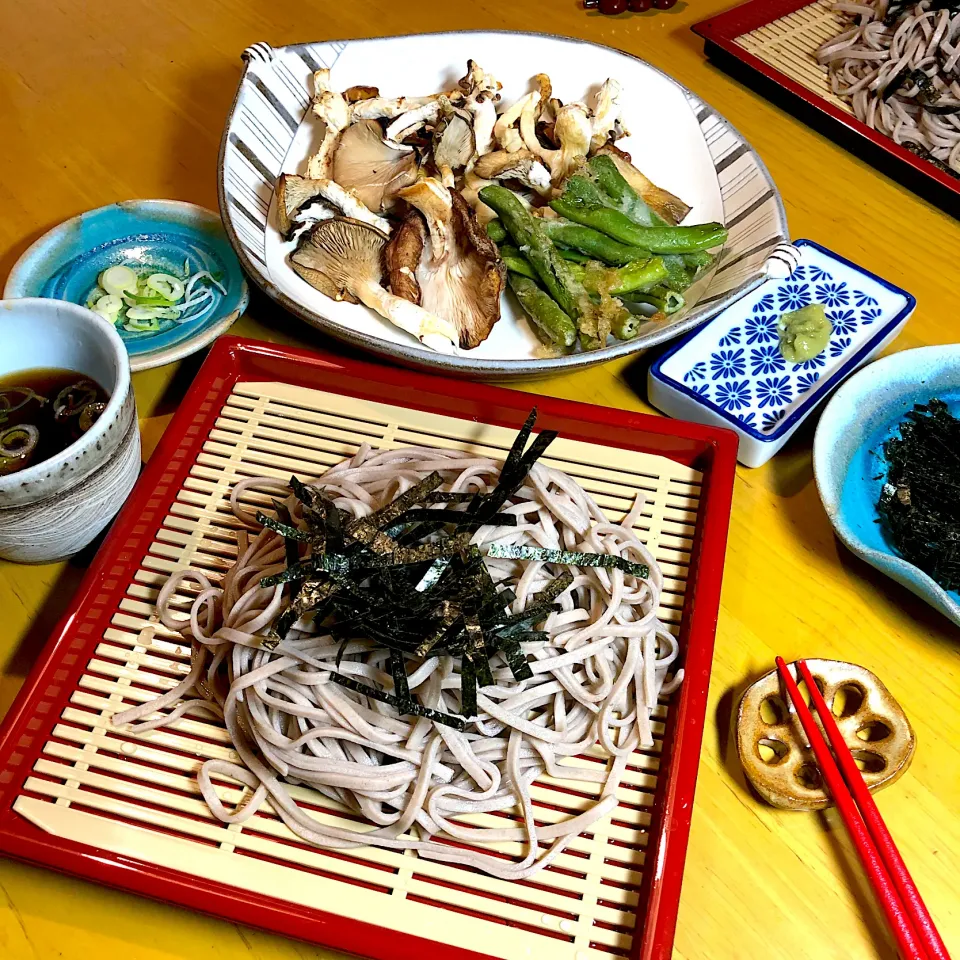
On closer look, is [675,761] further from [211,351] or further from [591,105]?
[591,105]

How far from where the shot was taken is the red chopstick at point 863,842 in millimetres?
1322

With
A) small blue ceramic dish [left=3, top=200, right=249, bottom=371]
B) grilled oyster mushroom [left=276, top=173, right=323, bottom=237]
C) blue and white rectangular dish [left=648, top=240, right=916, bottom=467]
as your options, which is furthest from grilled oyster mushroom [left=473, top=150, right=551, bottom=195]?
small blue ceramic dish [left=3, top=200, right=249, bottom=371]

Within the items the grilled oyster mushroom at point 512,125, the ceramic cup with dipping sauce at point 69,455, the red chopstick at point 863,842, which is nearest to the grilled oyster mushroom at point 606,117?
the grilled oyster mushroom at point 512,125

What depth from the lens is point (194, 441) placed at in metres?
1.74

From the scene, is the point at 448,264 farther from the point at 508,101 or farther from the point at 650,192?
the point at 508,101

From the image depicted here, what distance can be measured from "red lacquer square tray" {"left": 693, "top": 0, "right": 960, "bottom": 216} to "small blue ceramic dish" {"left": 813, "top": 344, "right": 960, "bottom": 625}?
2.68 ft

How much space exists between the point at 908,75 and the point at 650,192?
1.13 meters

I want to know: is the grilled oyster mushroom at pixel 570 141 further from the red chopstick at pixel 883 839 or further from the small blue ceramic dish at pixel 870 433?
the red chopstick at pixel 883 839

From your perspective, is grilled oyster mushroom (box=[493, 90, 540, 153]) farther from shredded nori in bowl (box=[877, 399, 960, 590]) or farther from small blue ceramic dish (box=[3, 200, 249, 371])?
shredded nori in bowl (box=[877, 399, 960, 590])

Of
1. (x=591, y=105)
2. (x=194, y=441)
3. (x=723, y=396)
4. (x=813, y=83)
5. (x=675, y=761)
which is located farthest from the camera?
(x=813, y=83)

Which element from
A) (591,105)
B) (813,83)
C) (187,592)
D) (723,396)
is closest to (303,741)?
(187,592)

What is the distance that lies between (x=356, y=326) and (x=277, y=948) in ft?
4.13

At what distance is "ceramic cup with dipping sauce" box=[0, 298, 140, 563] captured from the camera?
1.45m

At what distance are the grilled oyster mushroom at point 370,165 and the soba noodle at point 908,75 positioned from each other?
156cm
